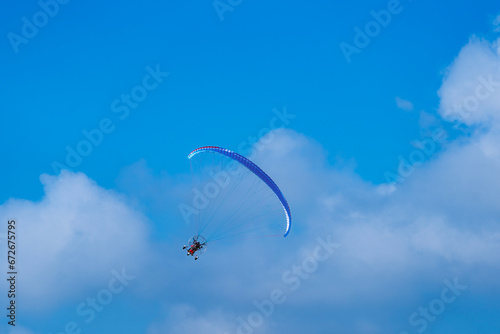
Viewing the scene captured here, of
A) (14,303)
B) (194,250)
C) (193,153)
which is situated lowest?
(14,303)

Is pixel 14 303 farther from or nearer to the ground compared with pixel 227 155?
nearer to the ground

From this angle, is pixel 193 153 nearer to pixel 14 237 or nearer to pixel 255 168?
pixel 255 168

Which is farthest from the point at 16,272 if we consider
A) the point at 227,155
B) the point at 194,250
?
the point at 227,155

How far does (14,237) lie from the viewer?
5897cm

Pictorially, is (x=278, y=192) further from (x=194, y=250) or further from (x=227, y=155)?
(x=194, y=250)

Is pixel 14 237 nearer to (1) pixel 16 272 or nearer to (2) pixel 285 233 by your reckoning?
(1) pixel 16 272

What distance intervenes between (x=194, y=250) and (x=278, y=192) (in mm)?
11144

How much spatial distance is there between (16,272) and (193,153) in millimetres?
21863

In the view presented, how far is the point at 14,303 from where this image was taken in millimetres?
60875

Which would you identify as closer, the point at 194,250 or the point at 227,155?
the point at 227,155

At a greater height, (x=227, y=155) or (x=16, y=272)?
(x=227, y=155)

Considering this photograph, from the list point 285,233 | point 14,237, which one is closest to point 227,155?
point 285,233

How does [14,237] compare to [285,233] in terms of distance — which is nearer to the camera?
[14,237]

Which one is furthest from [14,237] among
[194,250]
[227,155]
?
[227,155]
